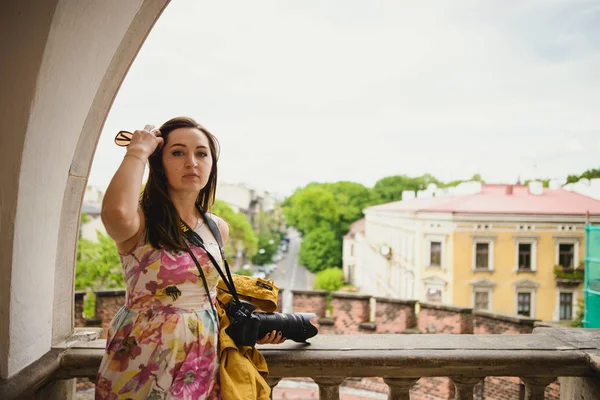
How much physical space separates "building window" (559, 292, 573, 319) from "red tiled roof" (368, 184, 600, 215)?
134 inches

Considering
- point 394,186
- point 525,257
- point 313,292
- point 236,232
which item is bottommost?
point 236,232

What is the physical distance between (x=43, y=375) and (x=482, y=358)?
1.95 m

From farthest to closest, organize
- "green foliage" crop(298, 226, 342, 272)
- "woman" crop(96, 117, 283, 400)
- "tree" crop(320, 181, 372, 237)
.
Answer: "tree" crop(320, 181, 372, 237), "green foliage" crop(298, 226, 342, 272), "woman" crop(96, 117, 283, 400)

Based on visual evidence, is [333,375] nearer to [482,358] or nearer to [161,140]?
[482,358]

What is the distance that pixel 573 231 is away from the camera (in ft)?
53.4

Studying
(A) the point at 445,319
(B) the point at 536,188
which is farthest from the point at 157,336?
(B) the point at 536,188

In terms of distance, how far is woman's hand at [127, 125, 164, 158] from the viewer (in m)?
1.27

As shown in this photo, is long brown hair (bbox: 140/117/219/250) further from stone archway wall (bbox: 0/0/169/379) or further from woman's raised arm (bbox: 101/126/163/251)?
stone archway wall (bbox: 0/0/169/379)

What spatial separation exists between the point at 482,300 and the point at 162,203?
18.6 metres

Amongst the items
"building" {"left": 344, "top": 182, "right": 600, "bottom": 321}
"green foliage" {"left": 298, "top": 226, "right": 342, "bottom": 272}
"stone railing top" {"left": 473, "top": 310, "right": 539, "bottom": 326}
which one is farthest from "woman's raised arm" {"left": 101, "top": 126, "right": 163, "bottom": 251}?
"green foliage" {"left": 298, "top": 226, "right": 342, "bottom": 272}

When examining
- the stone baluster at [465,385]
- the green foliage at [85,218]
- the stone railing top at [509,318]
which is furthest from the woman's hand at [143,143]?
the green foliage at [85,218]

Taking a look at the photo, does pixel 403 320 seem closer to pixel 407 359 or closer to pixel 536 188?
pixel 407 359

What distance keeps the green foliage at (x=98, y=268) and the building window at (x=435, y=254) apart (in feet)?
44.3

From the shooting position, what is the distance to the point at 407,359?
A: 190 centimetres
